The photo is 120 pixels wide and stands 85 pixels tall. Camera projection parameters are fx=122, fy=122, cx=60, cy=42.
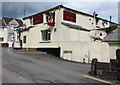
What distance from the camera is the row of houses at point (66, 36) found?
15.5 m

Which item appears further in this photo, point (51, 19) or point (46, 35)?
point (46, 35)

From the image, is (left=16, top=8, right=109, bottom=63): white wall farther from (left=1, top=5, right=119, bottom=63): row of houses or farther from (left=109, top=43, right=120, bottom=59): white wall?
(left=109, top=43, right=120, bottom=59): white wall

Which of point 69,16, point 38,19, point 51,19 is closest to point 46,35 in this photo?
point 51,19

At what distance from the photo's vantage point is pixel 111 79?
25.6ft

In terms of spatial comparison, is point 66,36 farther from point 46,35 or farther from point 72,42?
point 46,35

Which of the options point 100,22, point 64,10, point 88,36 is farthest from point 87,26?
point 64,10

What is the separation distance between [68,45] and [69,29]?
2522 millimetres

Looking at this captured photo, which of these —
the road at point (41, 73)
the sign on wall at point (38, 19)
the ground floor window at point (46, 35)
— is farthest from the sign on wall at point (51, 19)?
the road at point (41, 73)

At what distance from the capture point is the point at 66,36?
1817 centimetres

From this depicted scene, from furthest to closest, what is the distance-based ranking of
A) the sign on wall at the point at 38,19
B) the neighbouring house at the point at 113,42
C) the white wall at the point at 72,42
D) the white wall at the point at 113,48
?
the sign on wall at the point at 38,19 → the white wall at the point at 72,42 → the white wall at the point at 113,48 → the neighbouring house at the point at 113,42

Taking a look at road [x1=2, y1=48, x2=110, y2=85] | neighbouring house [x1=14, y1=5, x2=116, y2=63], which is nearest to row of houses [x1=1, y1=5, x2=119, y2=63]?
neighbouring house [x1=14, y1=5, x2=116, y2=63]

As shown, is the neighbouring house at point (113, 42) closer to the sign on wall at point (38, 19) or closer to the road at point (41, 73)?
the road at point (41, 73)

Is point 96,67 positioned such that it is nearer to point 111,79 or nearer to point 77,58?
point 111,79

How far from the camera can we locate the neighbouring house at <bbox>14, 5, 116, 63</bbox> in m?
15.5
